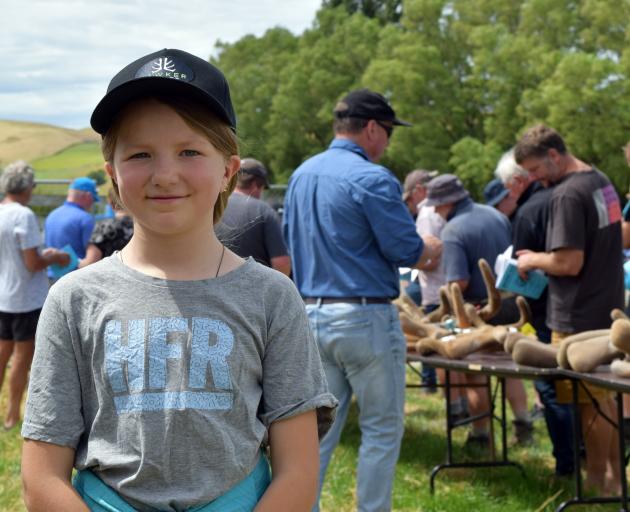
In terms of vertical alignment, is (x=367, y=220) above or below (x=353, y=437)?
above

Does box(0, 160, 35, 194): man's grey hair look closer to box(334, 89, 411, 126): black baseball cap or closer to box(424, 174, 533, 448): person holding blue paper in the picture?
box(424, 174, 533, 448): person holding blue paper

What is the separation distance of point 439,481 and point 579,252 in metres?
1.82

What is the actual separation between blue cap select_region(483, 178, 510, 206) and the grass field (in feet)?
5.76

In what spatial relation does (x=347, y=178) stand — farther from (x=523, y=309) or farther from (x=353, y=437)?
(x=353, y=437)

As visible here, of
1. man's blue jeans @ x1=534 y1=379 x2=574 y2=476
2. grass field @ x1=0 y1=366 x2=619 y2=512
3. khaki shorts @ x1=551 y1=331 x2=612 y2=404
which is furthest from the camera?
man's blue jeans @ x1=534 y1=379 x2=574 y2=476

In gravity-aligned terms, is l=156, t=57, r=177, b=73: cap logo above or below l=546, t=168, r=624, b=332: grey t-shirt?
above

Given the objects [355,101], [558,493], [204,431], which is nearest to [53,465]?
[204,431]

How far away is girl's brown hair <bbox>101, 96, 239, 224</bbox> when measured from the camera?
70.9 inches

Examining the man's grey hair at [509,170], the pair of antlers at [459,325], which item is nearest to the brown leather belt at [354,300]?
the pair of antlers at [459,325]

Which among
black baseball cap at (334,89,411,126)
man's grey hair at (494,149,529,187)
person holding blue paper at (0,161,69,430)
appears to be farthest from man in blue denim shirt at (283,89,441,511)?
person holding blue paper at (0,161,69,430)

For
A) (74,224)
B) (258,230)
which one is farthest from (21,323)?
(258,230)

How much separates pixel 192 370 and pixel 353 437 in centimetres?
584

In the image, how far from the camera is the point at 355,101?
490cm

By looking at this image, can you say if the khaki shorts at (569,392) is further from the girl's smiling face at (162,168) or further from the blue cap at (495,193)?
the girl's smiling face at (162,168)
